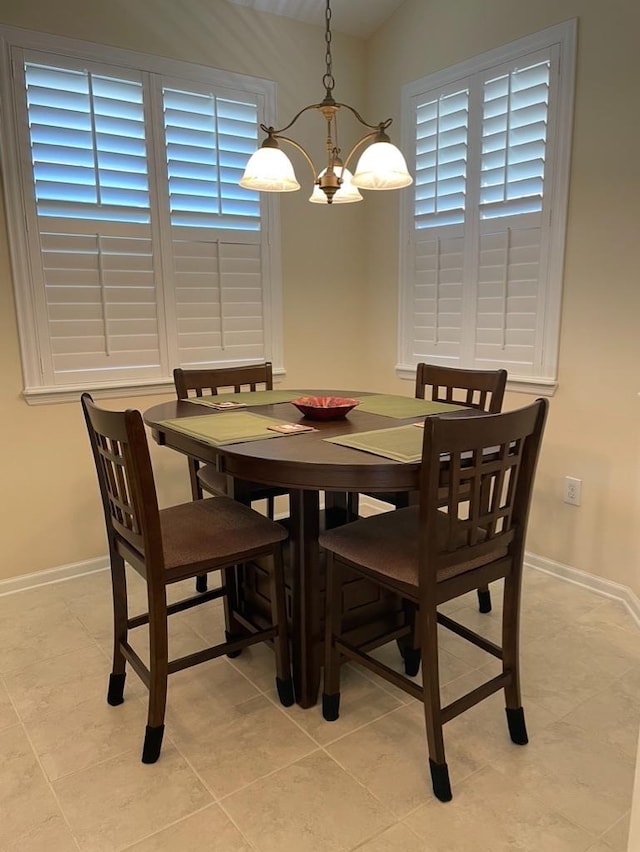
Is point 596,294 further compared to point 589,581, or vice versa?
point 589,581

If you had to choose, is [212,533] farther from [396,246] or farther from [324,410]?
[396,246]

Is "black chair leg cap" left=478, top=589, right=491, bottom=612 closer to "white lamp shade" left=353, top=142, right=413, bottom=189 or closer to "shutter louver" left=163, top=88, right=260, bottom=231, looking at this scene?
"white lamp shade" left=353, top=142, right=413, bottom=189

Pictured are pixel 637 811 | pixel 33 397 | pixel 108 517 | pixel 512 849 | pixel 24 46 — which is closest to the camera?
pixel 637 811

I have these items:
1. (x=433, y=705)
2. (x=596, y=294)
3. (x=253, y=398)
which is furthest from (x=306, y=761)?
(x=596, y=294)

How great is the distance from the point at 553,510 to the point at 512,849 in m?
1.67

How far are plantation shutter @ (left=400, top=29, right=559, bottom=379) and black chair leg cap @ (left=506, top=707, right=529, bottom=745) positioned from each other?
156 cm

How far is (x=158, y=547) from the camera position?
160 centimetres

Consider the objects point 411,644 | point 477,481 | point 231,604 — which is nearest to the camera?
point 477,481

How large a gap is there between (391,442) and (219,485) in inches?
35.4

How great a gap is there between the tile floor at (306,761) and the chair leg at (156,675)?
6 cm

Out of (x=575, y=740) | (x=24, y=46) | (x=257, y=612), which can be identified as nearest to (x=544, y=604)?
(x=575, y=740)

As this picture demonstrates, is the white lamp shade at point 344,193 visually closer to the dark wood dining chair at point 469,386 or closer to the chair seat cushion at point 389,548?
the dark wood dining chair at point 469,386

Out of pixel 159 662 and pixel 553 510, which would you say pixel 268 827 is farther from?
pixel 553 510

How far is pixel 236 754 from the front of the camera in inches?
67.0
